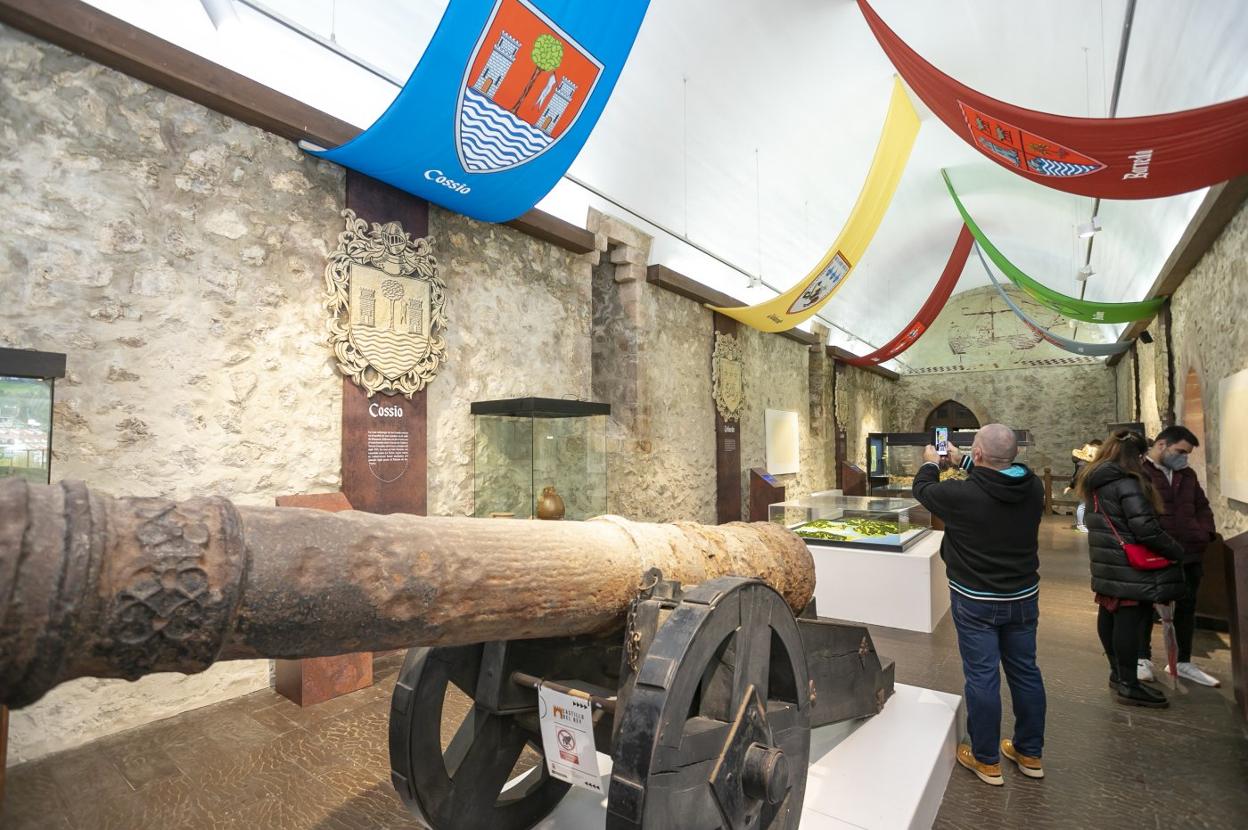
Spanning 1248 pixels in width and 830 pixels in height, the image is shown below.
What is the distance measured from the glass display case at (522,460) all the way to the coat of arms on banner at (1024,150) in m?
3.53

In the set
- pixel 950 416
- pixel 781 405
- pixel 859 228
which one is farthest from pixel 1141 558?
pixel 950 416

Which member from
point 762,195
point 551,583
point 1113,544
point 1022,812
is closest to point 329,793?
point 551,583

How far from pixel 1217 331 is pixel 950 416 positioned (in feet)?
49.0

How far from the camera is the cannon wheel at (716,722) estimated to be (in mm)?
1251

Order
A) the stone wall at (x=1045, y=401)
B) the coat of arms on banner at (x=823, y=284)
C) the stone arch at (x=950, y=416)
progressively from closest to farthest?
the coat of arms on banner at (x=823, y=284) < the stone wall at (x=1045, y=401) < the stone arch at (x=950, y=416)

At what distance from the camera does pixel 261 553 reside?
3.15 ft

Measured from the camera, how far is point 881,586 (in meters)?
4.61

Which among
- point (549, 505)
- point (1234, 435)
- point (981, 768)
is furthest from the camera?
point (549, 505)

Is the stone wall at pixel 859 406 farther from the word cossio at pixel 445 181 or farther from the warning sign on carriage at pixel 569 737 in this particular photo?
the warning sign on carriage at pixel 569 737

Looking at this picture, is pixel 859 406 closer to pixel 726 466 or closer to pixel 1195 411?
pixel 726 466

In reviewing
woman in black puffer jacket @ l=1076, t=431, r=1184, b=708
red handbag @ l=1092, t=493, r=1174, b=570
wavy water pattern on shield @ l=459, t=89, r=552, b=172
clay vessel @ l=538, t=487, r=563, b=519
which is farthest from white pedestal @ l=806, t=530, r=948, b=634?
wavy water pattern on shield @ l=459, t=89, r=552, b=172

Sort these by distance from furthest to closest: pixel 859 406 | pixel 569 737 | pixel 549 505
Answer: pixel 859 406 → pixel 549 505 → pixel 569 737

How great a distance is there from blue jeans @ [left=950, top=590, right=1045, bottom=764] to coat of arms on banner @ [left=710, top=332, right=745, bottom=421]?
634 centimetres

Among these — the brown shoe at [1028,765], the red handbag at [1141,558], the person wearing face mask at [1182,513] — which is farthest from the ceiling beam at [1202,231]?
the brown shoe at [1028,765]
